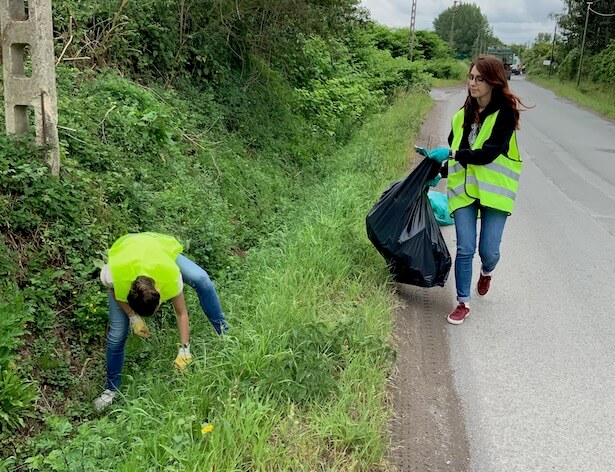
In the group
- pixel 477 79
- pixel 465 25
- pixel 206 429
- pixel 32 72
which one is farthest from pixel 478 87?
pixel 465 25

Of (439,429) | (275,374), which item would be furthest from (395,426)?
(275,374)

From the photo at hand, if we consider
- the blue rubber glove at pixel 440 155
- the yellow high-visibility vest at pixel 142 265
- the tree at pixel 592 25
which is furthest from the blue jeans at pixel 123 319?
the tree at pixel 592 25

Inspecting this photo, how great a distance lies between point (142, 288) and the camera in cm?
310

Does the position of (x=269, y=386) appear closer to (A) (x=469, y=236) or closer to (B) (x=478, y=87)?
(A) (x=469, y=236)

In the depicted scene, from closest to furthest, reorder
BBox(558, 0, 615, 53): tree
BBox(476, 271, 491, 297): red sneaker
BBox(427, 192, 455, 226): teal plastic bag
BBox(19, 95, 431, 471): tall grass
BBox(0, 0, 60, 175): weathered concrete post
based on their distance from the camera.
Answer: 1. BBox(19, 95, 431, 471): tall grass
2. BBox(0, 0, 60, 175): weathered concrete post
3. BBox(476, 271, 491, 297): red sneaker
4. BBox(427, 192, 455, 226): teal plastic bag
5. BBox(558, 0, 615, 53): tree

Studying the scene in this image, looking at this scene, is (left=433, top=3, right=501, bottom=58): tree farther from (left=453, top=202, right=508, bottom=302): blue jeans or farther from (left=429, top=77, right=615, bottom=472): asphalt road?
(left=453, top=202, right=508, bottom=302): blue jeans

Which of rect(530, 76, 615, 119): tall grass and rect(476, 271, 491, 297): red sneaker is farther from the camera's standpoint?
rect(530, 76, 615, 119): tall grass

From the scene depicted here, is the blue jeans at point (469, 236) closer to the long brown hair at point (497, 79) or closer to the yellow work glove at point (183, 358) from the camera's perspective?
the long brown hair at point (497, 79)

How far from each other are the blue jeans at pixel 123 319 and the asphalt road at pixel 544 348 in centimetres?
162

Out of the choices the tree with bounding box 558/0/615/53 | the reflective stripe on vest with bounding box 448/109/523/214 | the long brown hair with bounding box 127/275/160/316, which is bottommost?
the long brown hair with bounding box 127/275/160/316

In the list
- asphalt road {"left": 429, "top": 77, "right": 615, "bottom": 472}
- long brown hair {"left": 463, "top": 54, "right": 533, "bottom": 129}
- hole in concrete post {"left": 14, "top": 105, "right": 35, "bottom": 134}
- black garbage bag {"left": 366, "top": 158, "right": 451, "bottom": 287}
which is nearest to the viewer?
asphalt road {"left": 429, "top": 77, "right": 615, "bottom": 472}

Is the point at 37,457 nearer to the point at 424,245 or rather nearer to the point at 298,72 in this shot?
the point at 424,245

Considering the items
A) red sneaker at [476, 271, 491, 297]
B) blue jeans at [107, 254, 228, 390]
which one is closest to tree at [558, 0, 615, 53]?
red sneaker at [476, 271, 491, 297]

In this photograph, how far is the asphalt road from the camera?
119 inches
